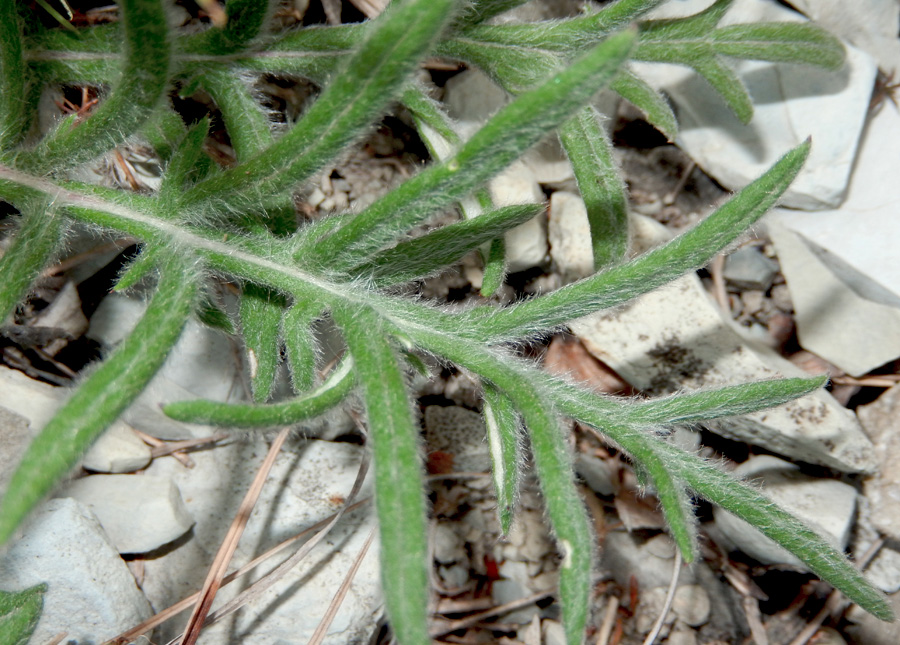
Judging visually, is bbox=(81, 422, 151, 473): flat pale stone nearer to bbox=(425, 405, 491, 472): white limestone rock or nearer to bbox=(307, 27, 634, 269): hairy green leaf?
bbox=(425, 405, 491, 472): white limestone rock

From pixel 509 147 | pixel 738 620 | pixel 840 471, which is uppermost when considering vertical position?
pixel 509 147

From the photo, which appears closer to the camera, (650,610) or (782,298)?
(650,610)

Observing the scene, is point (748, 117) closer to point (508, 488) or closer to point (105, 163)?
point (508, 488)

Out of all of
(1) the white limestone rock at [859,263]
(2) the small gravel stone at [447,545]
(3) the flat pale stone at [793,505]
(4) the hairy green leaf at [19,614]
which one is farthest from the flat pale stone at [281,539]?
(1) the white limestone rock at [859,263]

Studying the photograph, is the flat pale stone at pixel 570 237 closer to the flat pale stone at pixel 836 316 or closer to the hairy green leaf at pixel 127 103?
the flat pale stone at pixel 836 316

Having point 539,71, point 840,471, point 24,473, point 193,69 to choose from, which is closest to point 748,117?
point 539,71

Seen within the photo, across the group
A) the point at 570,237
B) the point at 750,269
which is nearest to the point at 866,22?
the point at 750,269

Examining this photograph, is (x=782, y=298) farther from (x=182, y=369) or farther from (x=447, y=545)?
(x=182, y=369)
